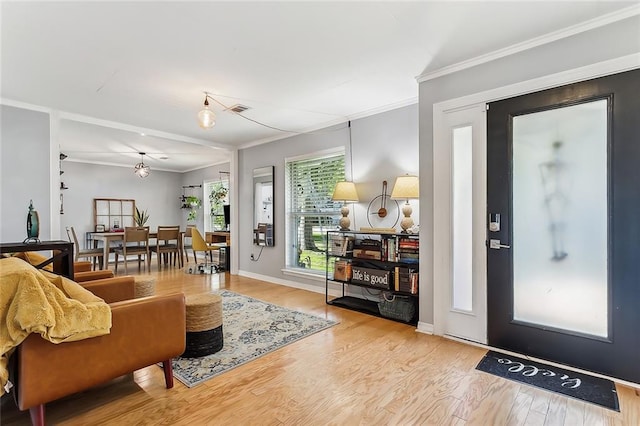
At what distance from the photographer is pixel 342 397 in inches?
77.4

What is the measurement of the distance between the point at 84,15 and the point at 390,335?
3.42 meters

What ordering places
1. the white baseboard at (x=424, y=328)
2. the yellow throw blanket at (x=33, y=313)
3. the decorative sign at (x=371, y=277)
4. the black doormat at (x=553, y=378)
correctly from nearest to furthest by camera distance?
1. the yellow throw blanket at (x=33, y=313)
2. the black doormat at (x=553, y=378)
3. the white baseboard at (x=424, y=328)
4. the decorative sign at (x=371, y=277)

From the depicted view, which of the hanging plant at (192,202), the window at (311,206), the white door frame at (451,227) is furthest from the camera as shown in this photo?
the hanging plant at (192,202)

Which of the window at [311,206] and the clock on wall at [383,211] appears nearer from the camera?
the clock on wall at [383,211]

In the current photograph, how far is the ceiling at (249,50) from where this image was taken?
2.06 m

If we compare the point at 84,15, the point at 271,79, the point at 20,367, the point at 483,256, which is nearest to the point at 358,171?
the point at 271,79

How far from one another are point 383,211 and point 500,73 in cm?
185

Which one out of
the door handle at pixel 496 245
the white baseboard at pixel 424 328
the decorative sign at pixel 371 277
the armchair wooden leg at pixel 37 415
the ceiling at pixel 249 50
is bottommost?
the white baseboard at pixel 424 328

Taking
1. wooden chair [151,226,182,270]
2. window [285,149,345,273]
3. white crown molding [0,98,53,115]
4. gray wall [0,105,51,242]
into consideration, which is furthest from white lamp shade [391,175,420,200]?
wooden chair [151,226,182,270]

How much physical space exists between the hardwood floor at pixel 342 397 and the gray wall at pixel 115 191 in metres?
7.17

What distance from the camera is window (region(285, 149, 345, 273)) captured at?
4.61 metres

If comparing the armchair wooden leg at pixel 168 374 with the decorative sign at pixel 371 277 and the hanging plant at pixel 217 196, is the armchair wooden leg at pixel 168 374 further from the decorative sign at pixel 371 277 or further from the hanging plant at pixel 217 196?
the hanging plant at pixel 217 196

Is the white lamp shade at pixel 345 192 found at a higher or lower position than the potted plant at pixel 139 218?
higher

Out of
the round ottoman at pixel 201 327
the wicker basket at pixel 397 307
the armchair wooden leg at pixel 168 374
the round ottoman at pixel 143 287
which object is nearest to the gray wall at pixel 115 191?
the round ottoman at pixel 143 287
